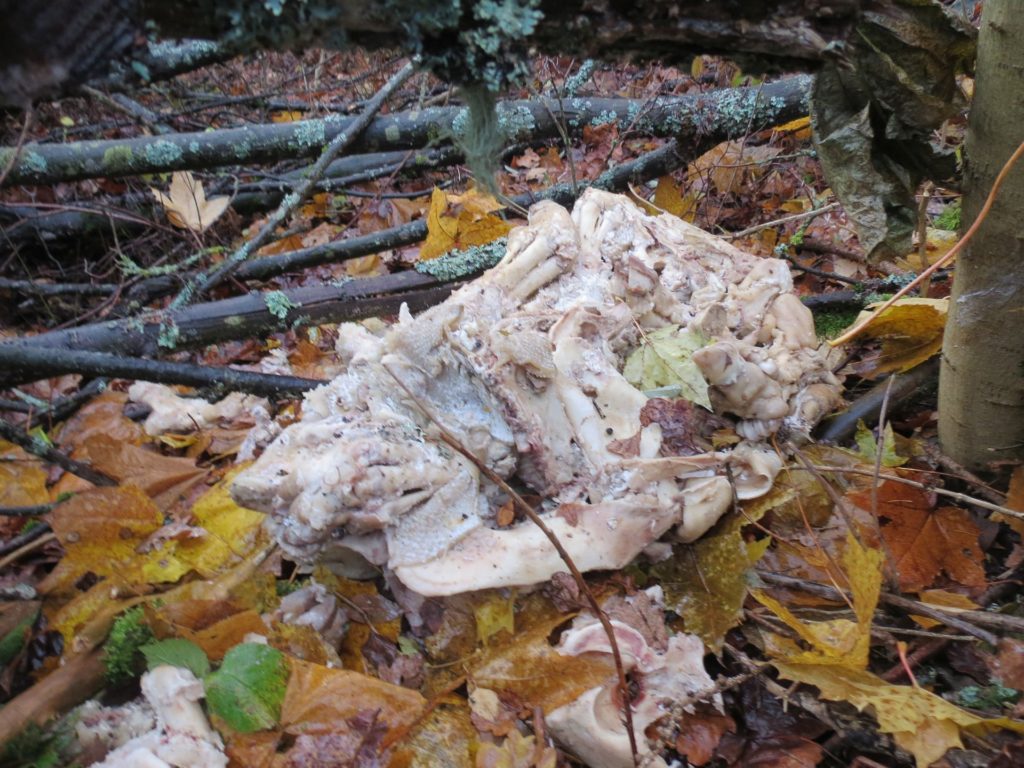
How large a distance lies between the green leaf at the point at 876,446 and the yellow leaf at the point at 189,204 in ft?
12.8

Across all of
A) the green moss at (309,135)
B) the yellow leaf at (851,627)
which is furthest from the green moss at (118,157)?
the yellow leaf at (851,627)

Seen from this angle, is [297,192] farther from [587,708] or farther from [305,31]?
[587,708]

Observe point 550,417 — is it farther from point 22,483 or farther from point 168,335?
point 22,483

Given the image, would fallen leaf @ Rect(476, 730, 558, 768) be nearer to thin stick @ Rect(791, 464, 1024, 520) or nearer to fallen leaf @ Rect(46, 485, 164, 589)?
thin stick @ Rect(791, 464, 1024, 520)

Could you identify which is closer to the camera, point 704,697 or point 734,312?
point 704,697

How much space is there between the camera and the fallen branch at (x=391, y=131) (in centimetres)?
325

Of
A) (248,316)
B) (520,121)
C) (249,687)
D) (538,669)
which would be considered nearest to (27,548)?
(248,316)

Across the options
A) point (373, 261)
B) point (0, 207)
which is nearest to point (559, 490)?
point (373, 261)

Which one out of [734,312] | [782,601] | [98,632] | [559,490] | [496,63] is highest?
[496,63]

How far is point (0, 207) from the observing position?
4.72 m

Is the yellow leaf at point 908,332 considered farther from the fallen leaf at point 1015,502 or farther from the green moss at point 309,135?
the green moss at point 309,135

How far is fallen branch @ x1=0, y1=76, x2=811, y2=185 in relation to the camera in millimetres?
3254

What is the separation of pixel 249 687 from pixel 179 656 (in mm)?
220

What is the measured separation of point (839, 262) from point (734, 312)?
1665mm
